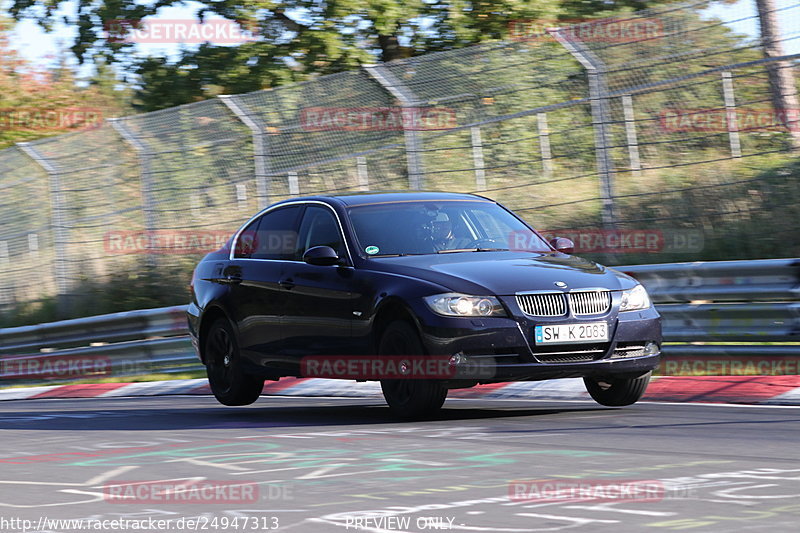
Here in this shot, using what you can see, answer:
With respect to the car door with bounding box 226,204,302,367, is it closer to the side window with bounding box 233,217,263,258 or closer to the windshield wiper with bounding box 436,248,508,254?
the side window with bounding box 233,217,263,258

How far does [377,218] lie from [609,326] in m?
2.03

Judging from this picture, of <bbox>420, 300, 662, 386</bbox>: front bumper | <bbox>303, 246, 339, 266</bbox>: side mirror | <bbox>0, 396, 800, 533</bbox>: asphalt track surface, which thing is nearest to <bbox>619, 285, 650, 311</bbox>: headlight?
<bbox>420, 300, 662, 386</bbox>: front bumper

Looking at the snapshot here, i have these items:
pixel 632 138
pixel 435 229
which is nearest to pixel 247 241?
pixel 435 229

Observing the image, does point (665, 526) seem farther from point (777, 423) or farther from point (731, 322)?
point (731, 322)

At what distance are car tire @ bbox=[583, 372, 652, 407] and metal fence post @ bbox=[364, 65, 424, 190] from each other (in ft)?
17.2

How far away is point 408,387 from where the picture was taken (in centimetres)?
941

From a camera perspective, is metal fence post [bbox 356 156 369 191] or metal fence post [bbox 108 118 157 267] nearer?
metal fence post [bbox 356 156 369 191]

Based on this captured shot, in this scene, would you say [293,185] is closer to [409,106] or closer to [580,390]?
[409,106]

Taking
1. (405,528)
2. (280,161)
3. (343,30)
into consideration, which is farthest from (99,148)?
(405,528)

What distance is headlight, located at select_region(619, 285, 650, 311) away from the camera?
948 centimetres

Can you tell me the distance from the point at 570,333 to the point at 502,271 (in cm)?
62

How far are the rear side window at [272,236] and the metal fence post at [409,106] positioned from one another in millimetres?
3625

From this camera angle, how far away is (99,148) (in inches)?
734

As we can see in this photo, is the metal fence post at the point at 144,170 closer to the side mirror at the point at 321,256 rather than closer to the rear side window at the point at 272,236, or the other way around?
the rear side window at the point at 272,236
